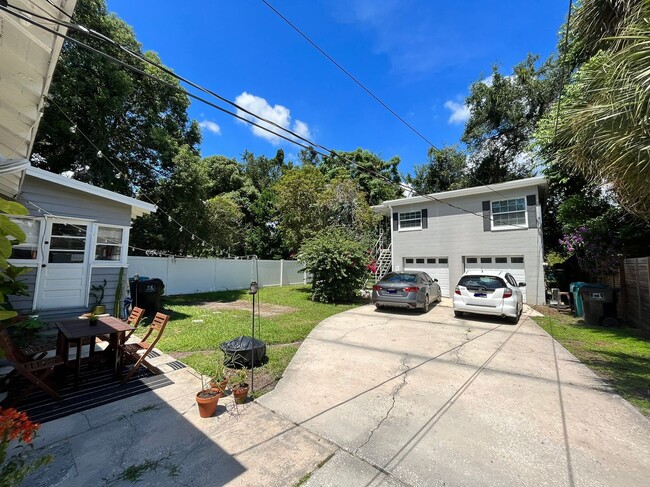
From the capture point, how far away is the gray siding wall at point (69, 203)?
6.65 meters

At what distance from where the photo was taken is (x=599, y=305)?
28.0ft

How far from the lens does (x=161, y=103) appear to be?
16.5 meters

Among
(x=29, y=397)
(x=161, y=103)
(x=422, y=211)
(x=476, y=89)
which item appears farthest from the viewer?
(x=476, y=89)

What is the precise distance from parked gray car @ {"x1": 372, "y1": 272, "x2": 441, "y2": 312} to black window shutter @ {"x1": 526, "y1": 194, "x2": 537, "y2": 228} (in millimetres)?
5874

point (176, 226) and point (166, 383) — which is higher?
point (176, 226)

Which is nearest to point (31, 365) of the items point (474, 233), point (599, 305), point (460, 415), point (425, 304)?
point (460, 415)

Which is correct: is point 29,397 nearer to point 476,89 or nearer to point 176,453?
point 176,453

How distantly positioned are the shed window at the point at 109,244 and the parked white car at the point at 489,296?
10180 mm

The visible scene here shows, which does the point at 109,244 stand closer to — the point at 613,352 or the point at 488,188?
the point at 613,352

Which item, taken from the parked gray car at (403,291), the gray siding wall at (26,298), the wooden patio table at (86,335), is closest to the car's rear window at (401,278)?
the parked gray car at (403,291)

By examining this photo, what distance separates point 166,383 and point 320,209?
15777 mm

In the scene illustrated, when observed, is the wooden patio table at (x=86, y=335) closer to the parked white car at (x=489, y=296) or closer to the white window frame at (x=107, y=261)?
the white window frame at (x=107, y=261)

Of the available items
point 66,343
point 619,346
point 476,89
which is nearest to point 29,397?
point 66,343

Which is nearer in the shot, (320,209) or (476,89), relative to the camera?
(320,209)
